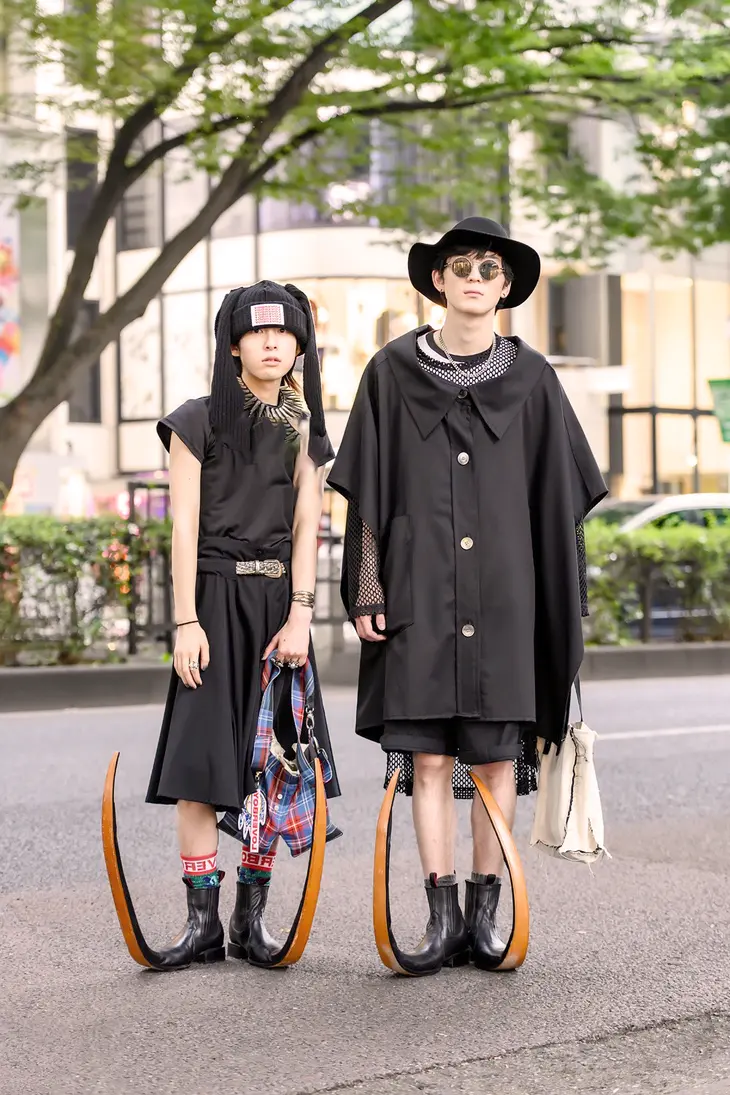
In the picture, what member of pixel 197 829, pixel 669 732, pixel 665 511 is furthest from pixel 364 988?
pixel 665 511

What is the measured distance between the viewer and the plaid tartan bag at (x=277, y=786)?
4434 millimetres

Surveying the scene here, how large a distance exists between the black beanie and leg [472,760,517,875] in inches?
40.6

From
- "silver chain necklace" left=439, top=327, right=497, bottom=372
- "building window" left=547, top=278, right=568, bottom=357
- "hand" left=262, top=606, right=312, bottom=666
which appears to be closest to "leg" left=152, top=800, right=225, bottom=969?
"hand" left=262, top=606, right=312, bottom=666

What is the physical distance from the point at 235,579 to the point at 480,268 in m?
1.05

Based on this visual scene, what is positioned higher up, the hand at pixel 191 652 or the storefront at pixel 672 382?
the storefront at pixel 672 382

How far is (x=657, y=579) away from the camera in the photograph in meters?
16.0

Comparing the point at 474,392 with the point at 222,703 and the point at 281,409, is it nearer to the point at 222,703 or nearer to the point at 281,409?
the point at 281,409

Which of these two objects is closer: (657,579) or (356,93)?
(356,93)

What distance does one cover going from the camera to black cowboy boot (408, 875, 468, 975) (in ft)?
14.3

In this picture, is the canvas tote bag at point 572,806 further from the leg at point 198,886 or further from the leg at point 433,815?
the leg at point 198,886

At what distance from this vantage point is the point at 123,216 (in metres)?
37.6

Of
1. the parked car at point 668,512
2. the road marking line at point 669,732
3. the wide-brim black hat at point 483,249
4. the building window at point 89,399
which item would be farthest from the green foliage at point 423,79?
the building window at point 89,399

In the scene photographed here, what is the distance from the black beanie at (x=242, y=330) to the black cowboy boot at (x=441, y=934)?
1.28 m

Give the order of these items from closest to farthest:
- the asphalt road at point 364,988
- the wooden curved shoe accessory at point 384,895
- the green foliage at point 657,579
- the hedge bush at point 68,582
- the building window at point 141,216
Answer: the asphalt road at point 364,988 → the wooden curved shoe accessory at point 384,895 → the hedge bush at point 68,582 → the green foliage at point 657,579 → the building window at point 141,216
